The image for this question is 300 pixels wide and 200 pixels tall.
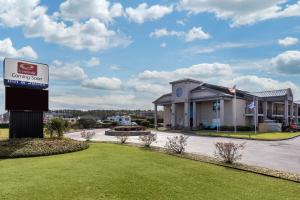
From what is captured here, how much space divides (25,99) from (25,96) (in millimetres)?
181

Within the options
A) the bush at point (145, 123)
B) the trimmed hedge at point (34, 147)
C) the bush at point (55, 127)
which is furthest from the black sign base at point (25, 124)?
the bush at point (145, 123)

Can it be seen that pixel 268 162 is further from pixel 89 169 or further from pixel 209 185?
pixel 89 169

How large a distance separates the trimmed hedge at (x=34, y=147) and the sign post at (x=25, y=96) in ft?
6.16

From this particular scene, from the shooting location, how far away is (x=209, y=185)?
9.30m

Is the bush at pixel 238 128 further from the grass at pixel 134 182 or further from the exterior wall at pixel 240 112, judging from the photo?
the grass at pixel 134 182

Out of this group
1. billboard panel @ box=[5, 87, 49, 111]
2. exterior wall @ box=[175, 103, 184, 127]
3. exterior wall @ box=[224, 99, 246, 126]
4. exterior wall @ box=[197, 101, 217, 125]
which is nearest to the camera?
billboard panel @ box=[5, 87, 49, 111]

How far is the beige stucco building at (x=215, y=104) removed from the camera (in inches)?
1898

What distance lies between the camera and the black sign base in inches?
740

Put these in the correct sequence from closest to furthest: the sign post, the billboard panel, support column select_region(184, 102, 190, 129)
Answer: the billboard panel < the sign post < support column select_region(184, 102, 190, 129)

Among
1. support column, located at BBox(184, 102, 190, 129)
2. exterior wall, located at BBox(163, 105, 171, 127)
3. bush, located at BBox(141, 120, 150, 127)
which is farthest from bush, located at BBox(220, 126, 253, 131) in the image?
bush, located at BBox(141, 120, 150, 127)

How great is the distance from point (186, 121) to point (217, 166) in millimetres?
39929

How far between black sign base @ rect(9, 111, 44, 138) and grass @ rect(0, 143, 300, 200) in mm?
6925

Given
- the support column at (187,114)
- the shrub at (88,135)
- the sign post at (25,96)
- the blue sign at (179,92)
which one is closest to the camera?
the sign post at (25,96)

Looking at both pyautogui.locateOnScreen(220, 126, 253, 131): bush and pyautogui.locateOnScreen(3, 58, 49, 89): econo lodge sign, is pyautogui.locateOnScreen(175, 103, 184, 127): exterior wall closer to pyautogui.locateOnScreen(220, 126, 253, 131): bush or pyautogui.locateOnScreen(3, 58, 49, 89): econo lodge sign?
pyautogui.locateOnScreen(220, 126, 253, 131): bush
